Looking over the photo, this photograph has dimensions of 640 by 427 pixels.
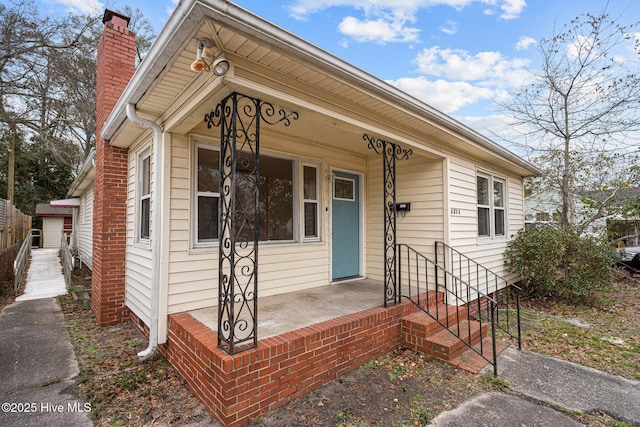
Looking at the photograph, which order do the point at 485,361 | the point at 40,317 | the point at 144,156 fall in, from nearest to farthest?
the point at 485,361
the point at 144,156
the point at 40,317

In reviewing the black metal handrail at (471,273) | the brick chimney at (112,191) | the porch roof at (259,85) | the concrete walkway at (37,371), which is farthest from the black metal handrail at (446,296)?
the brick chimney at (112,191)

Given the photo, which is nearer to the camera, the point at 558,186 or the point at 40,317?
the point at 40,317

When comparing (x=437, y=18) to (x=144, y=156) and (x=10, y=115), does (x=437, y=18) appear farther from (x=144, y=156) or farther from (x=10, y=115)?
(x=10, y=115)

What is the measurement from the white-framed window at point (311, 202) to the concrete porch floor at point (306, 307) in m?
0.92

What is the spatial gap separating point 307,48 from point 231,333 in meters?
2.36

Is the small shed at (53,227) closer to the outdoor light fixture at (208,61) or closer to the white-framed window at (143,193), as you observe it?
the white-framed window at (143,193)

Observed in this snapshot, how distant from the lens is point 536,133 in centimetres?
984

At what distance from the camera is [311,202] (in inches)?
197

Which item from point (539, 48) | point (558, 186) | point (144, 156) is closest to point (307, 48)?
point (144, 156)

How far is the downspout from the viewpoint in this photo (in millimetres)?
3383

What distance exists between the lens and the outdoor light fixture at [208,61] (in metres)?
2.17

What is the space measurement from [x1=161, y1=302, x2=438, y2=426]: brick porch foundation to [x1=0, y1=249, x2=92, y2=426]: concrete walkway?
868 mm

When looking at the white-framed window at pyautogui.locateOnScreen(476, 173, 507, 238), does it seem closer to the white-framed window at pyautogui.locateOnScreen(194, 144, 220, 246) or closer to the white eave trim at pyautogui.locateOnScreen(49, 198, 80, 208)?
the white-framed window at pyautogui.locateOnScreen(194, 144, 220, 246)

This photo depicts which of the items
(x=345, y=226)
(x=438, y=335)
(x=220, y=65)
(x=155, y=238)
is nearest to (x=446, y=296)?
(x=438, y=335)
